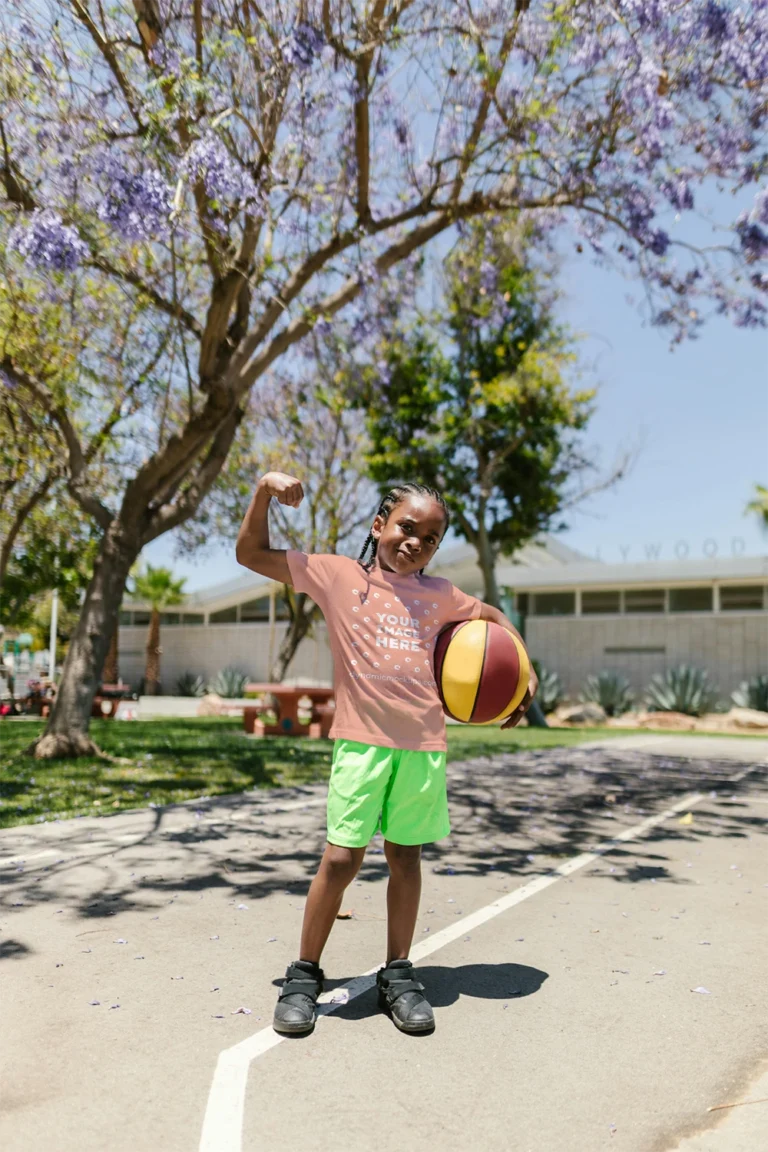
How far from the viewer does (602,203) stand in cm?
Answer: 1142

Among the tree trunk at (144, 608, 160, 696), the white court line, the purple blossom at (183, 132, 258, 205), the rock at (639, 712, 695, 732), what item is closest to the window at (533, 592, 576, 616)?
the rock at (639, 712, 695, 732)

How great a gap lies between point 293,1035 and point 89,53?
9.46m

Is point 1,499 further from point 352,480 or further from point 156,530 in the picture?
point 352,480

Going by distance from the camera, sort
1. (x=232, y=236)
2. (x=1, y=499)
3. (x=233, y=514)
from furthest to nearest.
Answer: (x=233, y=514) < (x=1, y=499) < (x=232, y=236)

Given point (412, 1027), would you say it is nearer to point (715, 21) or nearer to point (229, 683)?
point (715, 21)

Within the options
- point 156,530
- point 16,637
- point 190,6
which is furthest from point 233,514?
point 16,637

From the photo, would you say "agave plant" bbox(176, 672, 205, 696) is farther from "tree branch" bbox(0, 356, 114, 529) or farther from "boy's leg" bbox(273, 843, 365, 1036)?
"boy's leg" bbox(273, 843, 365, 1036)

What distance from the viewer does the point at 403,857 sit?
143 inches

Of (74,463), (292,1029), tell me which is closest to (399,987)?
(292,1029)

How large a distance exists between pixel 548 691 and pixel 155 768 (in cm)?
1881

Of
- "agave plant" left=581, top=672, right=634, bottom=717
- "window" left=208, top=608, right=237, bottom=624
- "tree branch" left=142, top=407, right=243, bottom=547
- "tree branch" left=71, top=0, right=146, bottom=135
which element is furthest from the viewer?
"window" left=208, top=608, right=237, bottom=624

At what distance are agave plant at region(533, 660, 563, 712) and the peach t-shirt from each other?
24401 mm

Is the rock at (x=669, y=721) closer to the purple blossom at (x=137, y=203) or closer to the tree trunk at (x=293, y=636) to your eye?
the tree trunk at (x=293, y=636)

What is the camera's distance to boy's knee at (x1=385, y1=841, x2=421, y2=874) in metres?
3.64
